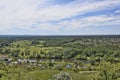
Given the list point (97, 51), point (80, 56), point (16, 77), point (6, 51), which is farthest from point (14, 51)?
point (16, 77)

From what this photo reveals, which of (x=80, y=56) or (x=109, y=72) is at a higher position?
(x=109, y=72)

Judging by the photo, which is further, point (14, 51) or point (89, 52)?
point (14, 51)

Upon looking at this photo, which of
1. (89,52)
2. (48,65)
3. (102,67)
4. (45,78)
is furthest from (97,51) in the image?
(102,67)

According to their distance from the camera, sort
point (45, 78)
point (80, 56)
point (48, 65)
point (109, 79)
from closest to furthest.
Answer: point (109, 79) < point (45, 78) < point (48, 65) < point (80, 56)

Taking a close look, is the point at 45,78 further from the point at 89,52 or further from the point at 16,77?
the point at 89,52

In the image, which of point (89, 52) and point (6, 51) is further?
point (6, 51)

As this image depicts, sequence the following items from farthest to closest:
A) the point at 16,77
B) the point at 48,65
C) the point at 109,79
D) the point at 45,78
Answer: the point at 48,65 → the point at 45,78 → the point at 16,77 → the point at 109,79

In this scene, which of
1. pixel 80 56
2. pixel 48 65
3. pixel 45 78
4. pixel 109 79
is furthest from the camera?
pixel 80 56

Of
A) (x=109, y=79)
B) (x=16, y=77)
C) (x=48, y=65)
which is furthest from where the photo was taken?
(x=48, y=65)

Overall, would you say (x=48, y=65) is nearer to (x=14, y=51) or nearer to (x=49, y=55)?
(x=49, y=55)
